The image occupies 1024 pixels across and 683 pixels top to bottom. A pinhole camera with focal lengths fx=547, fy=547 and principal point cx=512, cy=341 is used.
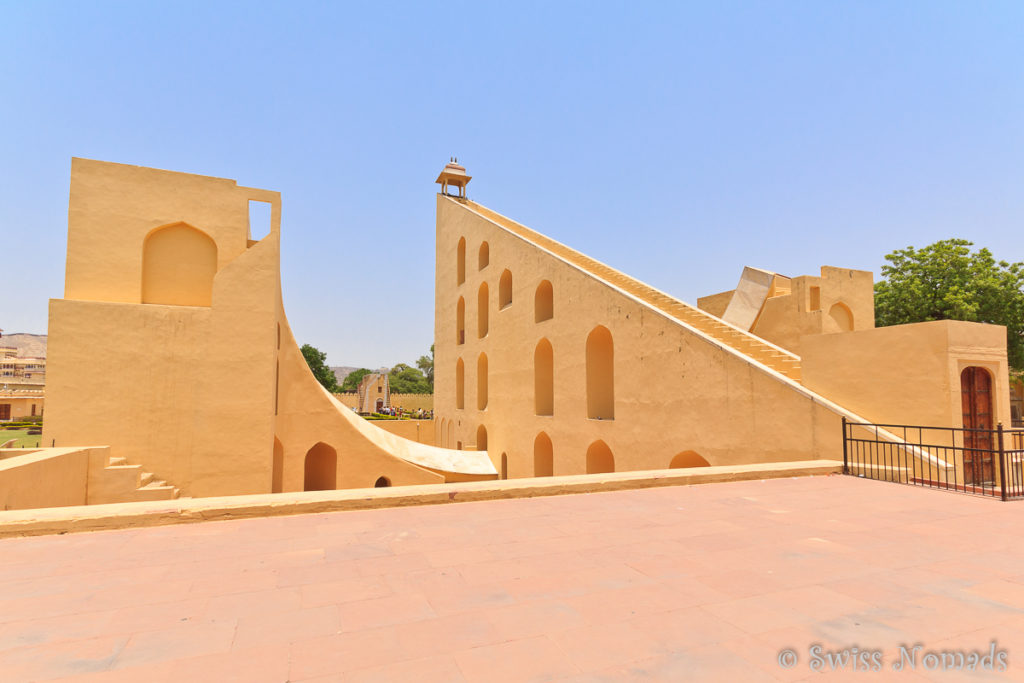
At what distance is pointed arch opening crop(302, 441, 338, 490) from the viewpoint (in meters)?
13.4

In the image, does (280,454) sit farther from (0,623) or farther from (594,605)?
(594,605)

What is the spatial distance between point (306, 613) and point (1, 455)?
33.6ft

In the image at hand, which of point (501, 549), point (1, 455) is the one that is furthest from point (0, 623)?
point (1, 455)

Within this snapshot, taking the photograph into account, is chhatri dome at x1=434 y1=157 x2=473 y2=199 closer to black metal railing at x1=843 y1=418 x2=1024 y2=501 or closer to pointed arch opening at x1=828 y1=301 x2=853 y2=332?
pointed arch opening at x1=828 y1=301 x2=853 y2=332

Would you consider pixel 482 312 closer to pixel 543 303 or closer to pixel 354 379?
pixel 543 303

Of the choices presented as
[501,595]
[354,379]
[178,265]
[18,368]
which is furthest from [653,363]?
[18,368]

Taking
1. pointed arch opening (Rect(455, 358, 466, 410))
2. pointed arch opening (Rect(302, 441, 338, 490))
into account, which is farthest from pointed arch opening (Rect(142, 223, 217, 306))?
pointed arch opening (Rect(455, 358, 466, 410))

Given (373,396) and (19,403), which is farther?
(373,396)

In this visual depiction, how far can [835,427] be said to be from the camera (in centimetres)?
746

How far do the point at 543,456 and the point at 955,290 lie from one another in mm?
16244

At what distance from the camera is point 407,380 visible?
71.6m

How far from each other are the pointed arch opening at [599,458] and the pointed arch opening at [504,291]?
23.1 ft

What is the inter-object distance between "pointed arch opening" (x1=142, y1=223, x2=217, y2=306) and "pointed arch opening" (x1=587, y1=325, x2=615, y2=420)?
889 cm

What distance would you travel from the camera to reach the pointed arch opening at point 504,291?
19.1 meters
